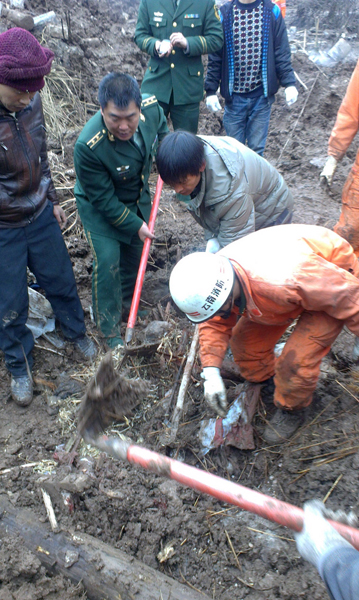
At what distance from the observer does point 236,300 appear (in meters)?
2.39

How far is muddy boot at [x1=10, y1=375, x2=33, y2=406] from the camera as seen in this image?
10.8 feet

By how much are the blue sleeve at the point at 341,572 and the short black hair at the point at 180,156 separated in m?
2.09

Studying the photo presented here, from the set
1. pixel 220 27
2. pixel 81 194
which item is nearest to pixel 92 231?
pixel 81 194

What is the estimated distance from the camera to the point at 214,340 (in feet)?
8.62

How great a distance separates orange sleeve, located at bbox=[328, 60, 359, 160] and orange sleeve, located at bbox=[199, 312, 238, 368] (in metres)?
2.08

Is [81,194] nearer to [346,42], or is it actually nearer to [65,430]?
[65,430]

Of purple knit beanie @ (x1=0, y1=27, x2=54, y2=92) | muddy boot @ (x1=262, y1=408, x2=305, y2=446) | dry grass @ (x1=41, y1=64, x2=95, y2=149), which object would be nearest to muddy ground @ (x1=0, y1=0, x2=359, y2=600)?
muddy boot @ (x1=262, y1=408, x2=305, y2=446)

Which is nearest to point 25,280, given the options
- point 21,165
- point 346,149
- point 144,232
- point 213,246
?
point 21,165

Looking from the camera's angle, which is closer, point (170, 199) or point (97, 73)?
point (170, 199)

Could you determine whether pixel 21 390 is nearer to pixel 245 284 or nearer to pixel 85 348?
pixel 85 348

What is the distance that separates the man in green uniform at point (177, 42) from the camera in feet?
14.0

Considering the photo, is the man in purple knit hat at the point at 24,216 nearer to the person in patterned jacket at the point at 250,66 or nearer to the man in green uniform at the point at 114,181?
the man in green uniform at the point at 114,181

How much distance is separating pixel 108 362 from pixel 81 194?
1.52 meters

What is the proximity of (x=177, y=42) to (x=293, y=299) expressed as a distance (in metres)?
3.18
